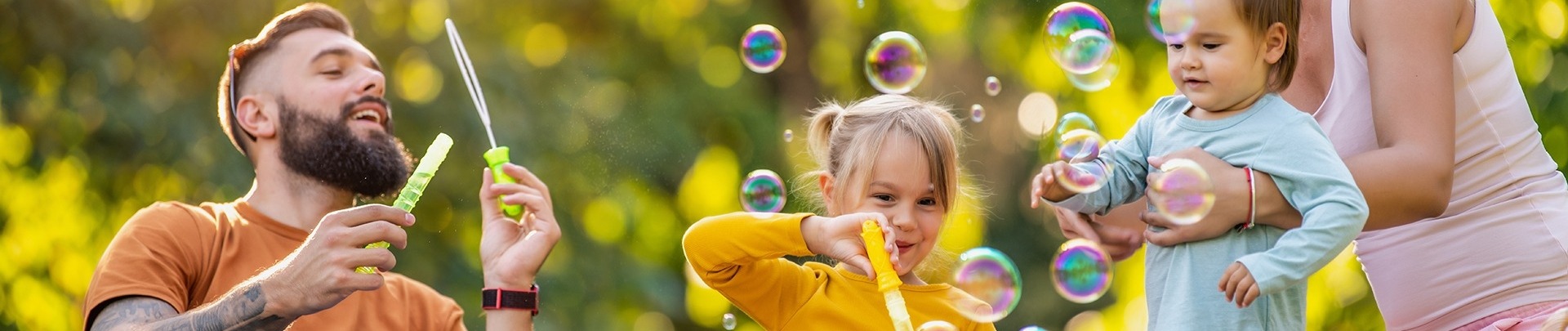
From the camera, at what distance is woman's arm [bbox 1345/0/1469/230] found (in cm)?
213

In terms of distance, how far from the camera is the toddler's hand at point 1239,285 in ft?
6.43

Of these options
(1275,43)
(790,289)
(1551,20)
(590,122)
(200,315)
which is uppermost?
(1275,43)

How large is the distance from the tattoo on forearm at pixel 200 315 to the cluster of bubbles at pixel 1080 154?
4.39 ft

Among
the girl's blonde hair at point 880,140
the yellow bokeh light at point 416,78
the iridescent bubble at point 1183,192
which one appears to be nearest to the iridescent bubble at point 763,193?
the girl's blonde hair at point 880,140

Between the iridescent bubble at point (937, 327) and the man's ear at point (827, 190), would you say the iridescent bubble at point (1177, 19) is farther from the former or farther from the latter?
the man's ear at point (827, 190)

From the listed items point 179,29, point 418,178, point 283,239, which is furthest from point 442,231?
point 418,178

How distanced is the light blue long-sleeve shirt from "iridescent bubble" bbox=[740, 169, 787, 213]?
31.3 inches

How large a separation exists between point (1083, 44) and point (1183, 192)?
0.73 meters

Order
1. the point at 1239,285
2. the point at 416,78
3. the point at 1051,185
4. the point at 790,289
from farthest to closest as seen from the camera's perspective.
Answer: the point at 416,78, the point at 790,289, the point at 1051,185, the point at 1239,285

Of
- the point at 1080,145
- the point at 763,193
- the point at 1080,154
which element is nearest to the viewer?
the point at 1080,154

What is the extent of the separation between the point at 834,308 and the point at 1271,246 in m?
0.72

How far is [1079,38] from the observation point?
2.76 metres

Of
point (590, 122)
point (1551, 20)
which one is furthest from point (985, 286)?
point (1551, 20)

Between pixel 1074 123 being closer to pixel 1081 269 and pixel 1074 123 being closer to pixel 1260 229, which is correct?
pixel 1081 269
